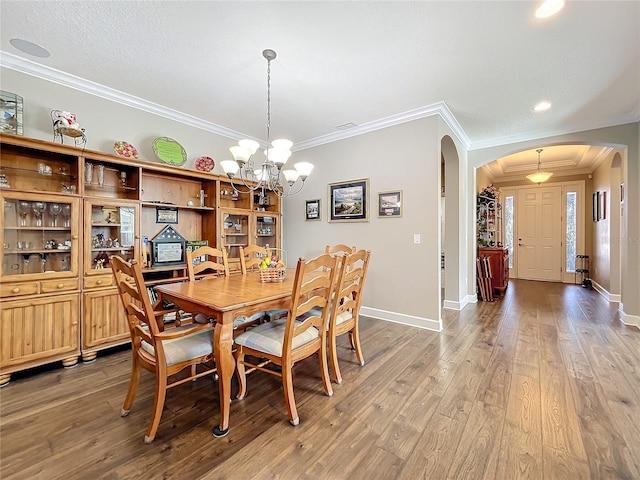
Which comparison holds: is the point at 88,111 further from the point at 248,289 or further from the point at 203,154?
the point at 248,289

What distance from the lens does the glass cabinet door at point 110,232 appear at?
285 centimetres

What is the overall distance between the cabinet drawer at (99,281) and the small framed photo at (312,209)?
9.31 feet

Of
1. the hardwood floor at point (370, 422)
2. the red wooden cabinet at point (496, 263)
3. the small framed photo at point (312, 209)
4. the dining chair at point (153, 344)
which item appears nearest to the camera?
the hardwood floor at point (370, 422)

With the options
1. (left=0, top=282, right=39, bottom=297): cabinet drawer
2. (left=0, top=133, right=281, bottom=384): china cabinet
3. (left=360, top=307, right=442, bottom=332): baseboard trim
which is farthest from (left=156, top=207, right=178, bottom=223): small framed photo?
(left=360, top=307, right=442, bottom=332): baseboard trim

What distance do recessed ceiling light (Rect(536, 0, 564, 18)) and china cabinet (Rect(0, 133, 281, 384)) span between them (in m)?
3.57

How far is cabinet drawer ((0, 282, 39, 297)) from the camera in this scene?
229 cm

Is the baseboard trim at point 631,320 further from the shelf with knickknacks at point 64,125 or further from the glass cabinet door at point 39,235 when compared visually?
the shelf with knickknacks at point 64,125

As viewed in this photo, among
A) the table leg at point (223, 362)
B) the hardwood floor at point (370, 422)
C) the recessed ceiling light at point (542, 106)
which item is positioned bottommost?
the hardwood floor at point (370, 422)

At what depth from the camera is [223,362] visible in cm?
169

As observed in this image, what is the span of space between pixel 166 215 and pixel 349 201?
2.49 metres

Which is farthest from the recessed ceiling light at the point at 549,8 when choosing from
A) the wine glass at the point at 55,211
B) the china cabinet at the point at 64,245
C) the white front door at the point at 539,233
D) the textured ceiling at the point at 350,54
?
the white front door at the point at 539,233

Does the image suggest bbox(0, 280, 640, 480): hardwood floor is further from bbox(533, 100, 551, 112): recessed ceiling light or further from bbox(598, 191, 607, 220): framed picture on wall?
bbox(598, 191, 607, 220): framed picture on wall

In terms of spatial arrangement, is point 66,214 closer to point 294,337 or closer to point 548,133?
point 294,337

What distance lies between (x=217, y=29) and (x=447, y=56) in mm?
1900
